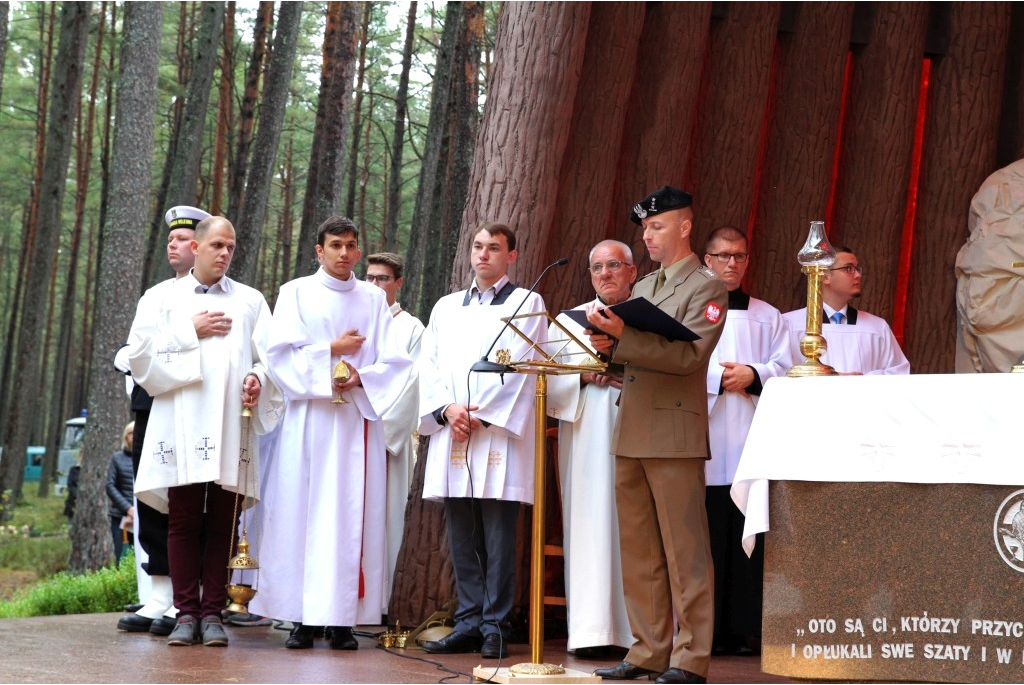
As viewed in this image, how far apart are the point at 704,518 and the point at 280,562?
2.17m

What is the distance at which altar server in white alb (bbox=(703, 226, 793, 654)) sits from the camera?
582cm

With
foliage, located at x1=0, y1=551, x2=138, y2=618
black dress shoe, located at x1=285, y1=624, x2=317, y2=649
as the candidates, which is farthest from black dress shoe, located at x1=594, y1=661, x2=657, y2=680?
foliage, located at x1=0, y1=551, x2=138, y2=618

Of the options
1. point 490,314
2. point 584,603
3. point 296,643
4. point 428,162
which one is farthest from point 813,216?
point 428,162

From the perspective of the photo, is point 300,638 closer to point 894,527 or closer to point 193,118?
point 894,527

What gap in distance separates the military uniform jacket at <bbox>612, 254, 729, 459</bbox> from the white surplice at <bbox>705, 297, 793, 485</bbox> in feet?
2.67

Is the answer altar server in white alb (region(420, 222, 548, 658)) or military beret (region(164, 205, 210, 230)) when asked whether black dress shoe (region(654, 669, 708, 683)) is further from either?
military beret (region(164, 205, 210, 230))

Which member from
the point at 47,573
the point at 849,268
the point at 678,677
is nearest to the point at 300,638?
the point at 678,677

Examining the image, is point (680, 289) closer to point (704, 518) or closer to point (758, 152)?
point (704, 518)

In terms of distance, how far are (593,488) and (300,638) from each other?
1.60 metres

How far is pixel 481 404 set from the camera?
5.62 metres

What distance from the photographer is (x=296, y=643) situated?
5.63m

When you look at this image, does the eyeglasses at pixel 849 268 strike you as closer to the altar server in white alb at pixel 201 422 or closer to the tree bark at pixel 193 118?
the altar server in white alb at pixel 201 422

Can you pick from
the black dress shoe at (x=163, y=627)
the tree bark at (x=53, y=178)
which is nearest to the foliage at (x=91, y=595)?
the black dress shoe at (x=163, y=627)

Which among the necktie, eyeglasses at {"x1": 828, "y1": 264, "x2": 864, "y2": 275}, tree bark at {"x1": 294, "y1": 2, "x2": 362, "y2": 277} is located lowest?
the necktie
